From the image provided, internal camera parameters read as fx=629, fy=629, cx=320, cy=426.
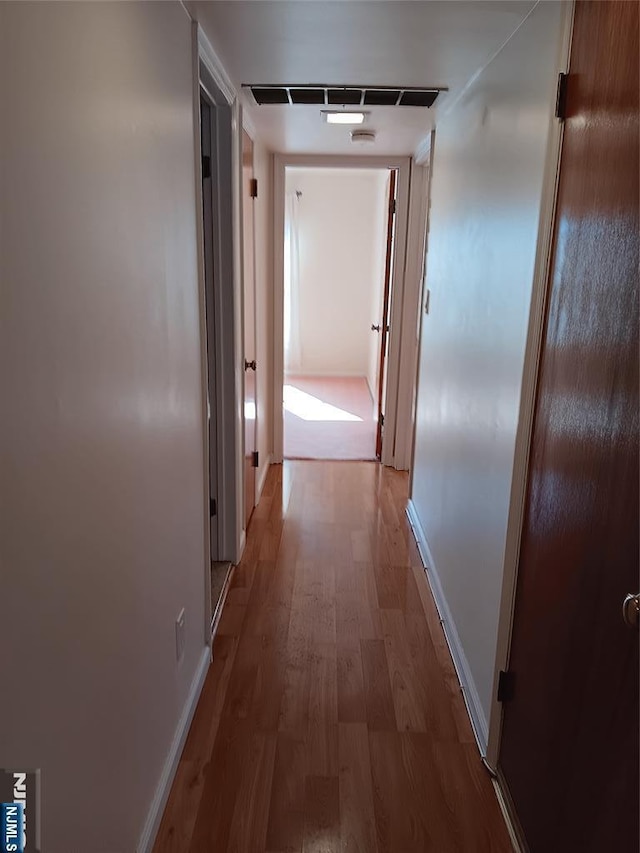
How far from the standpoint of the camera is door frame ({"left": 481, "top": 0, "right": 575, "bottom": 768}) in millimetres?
1577


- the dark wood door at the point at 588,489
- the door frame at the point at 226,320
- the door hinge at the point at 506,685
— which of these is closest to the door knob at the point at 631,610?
the dark wood door at the point at 588,489

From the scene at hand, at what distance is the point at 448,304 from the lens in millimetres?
2967

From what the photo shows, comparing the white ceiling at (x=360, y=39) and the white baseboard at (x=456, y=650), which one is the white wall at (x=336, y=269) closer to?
the white baseboard at (x=456, y=650)

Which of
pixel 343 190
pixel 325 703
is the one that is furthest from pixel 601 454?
pixel 343 190

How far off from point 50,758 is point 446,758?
1.38 m

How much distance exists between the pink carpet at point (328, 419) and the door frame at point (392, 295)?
14.0 inches

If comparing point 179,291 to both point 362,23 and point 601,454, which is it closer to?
point 362,23

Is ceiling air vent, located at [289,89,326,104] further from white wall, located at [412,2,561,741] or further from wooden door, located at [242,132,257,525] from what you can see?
white wall, located at [412,2,561,741]

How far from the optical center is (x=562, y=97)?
1.54 m

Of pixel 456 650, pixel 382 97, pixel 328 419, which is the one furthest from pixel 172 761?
pixel 328 419

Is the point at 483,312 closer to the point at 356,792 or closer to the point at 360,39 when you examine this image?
the point at 360,39

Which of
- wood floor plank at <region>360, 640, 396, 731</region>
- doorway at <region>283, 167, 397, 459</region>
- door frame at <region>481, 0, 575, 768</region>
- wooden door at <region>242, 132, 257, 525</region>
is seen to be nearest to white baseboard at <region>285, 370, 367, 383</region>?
doorway at <region>283, 167, 397, 459</region>

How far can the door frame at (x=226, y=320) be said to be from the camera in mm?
2414

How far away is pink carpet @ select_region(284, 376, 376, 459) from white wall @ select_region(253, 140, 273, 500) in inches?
22.3
